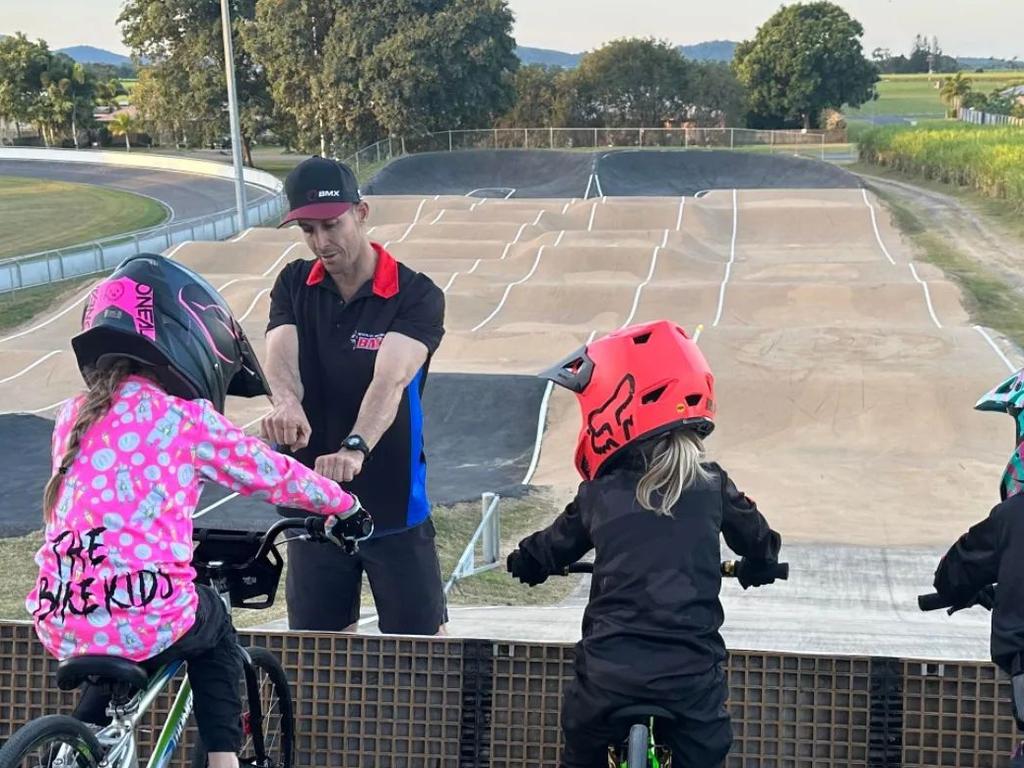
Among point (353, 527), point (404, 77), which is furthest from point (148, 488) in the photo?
point (404, 77)

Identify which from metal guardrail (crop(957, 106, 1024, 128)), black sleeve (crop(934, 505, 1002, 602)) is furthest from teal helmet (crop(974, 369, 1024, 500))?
metal guardrail (crop(957, 106, 1024, 128))

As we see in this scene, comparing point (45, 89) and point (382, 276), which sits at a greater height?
point (45, 89)

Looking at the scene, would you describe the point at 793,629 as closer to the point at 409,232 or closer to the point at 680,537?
the point at 680,537

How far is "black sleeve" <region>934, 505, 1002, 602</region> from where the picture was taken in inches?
131

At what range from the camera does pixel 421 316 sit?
14.3 ft

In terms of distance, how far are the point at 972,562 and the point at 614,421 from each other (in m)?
1.13

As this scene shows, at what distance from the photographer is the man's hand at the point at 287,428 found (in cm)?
401

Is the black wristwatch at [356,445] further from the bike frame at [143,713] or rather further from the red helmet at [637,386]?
the red helmet at [637,386]

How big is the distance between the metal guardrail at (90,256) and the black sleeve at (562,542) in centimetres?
2290

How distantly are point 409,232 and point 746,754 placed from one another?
30.5 meters

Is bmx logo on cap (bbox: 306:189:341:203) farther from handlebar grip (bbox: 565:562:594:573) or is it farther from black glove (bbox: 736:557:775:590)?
black glove (bbox: 736:557:775:590)

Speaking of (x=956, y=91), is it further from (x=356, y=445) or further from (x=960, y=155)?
(x=356, y=445)

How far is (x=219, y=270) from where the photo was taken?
1099 inches

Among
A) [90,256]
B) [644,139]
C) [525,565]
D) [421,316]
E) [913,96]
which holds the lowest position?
[90,256]
